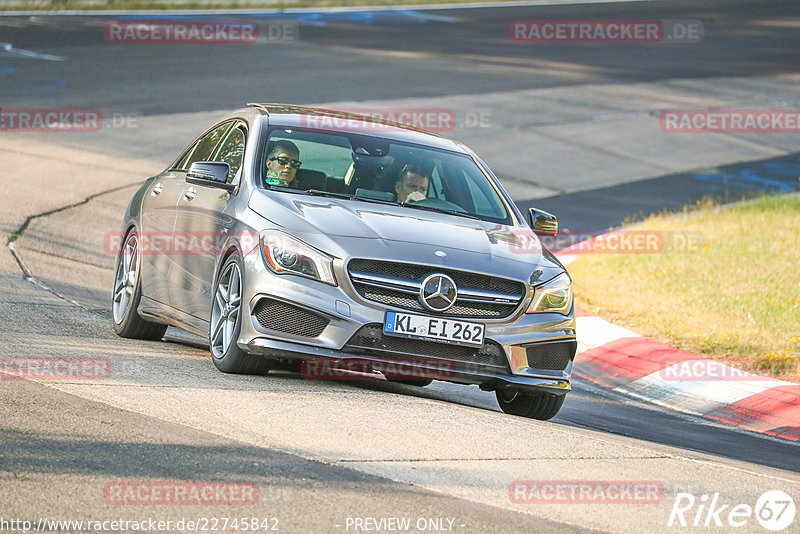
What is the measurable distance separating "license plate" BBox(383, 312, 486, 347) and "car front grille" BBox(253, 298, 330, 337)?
395mm

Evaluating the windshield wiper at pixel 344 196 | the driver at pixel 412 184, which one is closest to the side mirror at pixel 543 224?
the driver at pixel 412 184

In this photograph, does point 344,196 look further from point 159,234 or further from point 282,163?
point 159,234

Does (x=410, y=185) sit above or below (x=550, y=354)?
above

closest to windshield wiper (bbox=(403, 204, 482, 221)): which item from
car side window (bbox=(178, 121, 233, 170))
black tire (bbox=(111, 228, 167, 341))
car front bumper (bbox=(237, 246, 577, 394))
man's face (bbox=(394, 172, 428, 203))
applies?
man's face (bbox=(394, 172, 428, 203))

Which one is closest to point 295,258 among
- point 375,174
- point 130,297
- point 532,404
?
point 375,174

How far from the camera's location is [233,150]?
28.9 ft

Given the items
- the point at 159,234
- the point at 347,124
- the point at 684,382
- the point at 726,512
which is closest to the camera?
the point at 726,512

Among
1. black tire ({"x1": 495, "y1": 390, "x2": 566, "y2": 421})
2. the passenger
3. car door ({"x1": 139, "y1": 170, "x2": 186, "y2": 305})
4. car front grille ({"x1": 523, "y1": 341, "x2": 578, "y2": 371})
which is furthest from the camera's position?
car door ({"x1": 139, "y1": 170, "x2": 186, "y2": 305})

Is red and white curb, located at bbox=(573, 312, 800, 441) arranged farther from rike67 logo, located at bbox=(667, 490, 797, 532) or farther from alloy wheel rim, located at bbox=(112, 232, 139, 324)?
alloy wheel rim, located at bbox=(112, 232, 139, 324)

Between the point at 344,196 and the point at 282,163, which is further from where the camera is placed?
the point at 282,163

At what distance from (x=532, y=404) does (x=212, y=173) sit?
253 cm

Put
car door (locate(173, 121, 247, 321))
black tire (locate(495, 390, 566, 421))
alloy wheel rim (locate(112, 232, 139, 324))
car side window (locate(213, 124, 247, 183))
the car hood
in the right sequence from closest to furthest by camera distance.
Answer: the car hood < black tire (locate(495, 390, 566, 421)) < car door (locate(173, 121, 247, 321)) < car side window (locate(213, 124, 247, 183)) < alloy wheel rim (locate(112, 232, 139, 324))

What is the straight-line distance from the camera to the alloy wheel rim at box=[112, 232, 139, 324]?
374 inches

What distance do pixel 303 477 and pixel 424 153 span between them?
3849 millimetres
